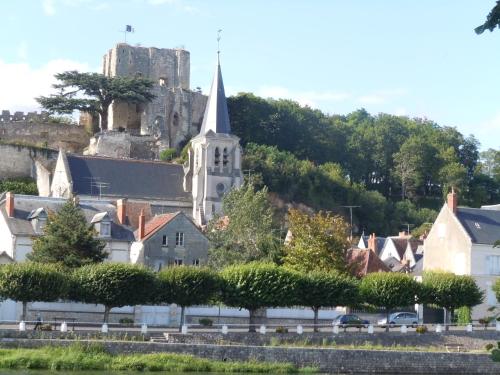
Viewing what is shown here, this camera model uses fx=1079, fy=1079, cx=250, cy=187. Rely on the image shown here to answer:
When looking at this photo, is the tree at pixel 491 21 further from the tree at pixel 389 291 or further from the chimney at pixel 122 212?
the chimney at pixel 122 212

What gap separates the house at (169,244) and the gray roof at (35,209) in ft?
2.65

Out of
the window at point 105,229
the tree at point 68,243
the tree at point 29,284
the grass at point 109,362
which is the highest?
the window at point 105,229

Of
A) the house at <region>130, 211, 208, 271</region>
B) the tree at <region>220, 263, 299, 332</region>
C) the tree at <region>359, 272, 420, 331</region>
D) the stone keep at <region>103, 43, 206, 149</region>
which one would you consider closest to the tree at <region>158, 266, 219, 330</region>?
the tree at <region>220, 263, 299, 332</region>

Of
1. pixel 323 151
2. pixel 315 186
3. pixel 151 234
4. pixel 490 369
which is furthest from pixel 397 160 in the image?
pixel 490 369

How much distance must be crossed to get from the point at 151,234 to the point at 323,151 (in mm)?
38118

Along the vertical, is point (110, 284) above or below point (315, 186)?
below

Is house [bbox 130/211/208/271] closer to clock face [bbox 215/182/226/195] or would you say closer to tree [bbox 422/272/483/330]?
tree [bbox 422/272/483/330]

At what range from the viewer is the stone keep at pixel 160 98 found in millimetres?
76875

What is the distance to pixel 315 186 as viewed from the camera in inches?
2936

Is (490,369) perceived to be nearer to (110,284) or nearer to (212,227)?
(110,284)

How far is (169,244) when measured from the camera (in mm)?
50344

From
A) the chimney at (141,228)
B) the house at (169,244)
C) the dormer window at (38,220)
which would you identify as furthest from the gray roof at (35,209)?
the house at (169,244)

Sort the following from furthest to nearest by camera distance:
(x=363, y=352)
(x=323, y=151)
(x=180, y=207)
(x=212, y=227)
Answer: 1. (x=323, y=151)
2. (x=180, y=207)
3. (x=212, y=227)
4. (x=363, y=352)

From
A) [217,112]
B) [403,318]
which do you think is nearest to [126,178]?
[217,112]
